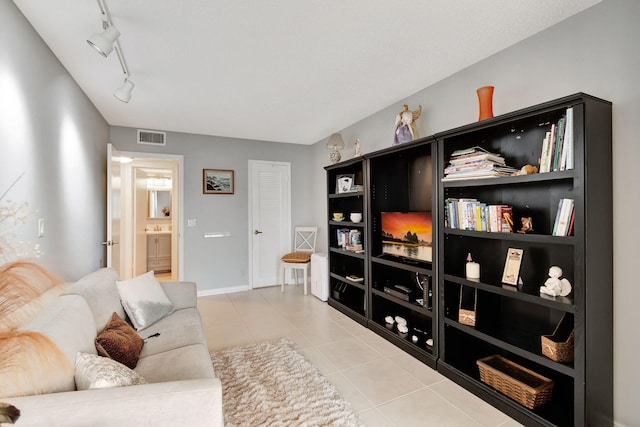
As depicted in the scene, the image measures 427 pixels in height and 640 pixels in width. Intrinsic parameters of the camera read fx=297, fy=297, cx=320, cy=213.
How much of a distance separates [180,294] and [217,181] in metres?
2.34

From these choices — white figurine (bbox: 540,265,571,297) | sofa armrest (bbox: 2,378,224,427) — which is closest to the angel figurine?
white figurine (bbox: 540,265,571,297)

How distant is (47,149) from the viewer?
2098mm

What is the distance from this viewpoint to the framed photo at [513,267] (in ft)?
6.57

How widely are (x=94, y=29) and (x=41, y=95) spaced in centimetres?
58

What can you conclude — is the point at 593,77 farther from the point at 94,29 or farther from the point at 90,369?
the point at 94,29

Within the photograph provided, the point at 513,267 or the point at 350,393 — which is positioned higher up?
the point at 513,267

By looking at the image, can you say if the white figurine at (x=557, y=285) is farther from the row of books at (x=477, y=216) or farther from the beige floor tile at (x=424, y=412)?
the beige floor tile at (x=424, y=412)

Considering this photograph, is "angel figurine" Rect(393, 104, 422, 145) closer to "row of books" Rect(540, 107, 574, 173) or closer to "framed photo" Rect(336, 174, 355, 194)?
"framed photo" Rect(336, 174, 355, 194)

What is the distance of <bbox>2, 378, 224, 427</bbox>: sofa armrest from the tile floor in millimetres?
1139

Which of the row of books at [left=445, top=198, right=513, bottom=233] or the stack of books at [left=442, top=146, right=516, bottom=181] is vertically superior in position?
the stack of books at [left=442, top=146, right=516, bottom=181]

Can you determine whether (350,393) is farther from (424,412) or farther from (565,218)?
(565,218)

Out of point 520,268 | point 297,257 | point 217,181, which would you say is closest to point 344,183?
point 297,257

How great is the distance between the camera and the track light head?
5.54 ft

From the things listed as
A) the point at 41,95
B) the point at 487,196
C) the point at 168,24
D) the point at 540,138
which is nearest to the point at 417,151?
the point at 487,196
